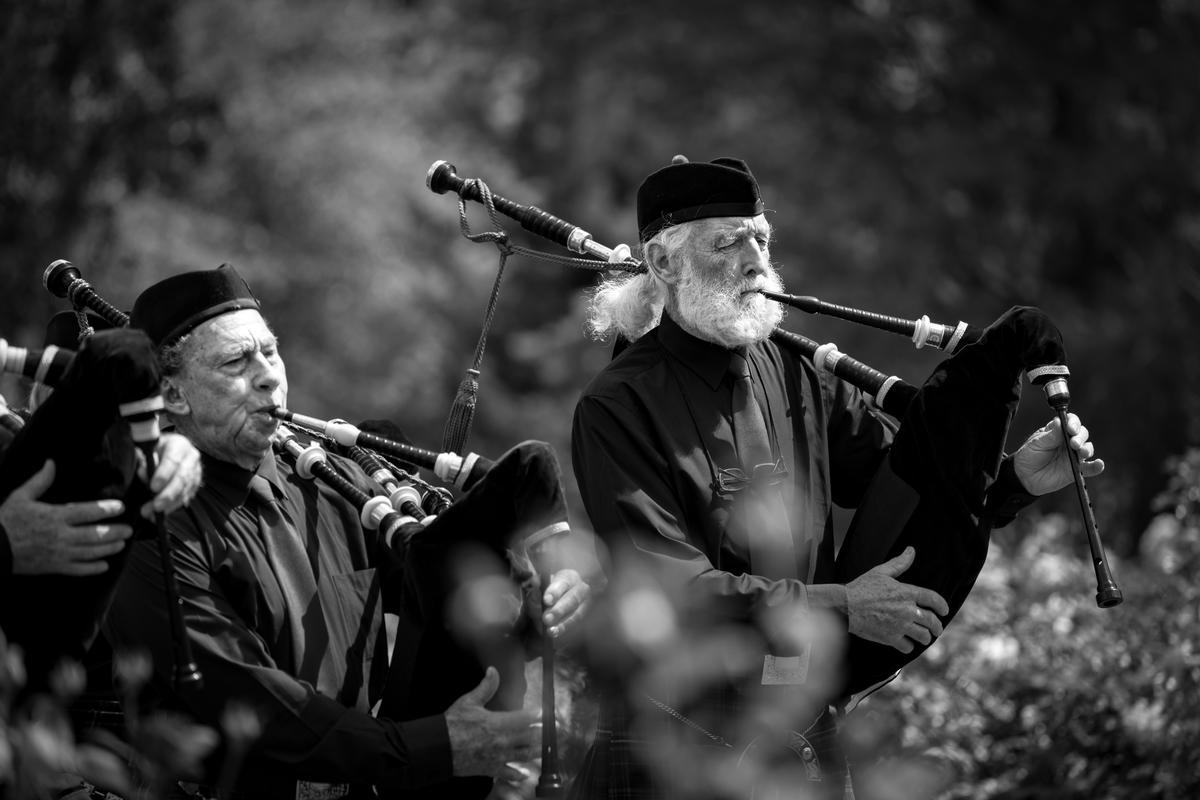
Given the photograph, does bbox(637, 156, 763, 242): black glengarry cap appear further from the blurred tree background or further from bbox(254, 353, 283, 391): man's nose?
the blurred tree background

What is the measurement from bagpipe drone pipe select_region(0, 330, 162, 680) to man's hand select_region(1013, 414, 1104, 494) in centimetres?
190

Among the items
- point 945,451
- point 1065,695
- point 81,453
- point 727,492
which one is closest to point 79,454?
point 81,453

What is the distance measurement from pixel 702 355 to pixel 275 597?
114 cm

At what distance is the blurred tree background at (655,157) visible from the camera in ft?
35.2

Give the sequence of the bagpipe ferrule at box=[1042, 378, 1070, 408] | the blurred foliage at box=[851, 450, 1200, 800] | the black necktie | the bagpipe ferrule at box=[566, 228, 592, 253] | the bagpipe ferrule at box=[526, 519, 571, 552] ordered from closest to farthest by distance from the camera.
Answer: the bagpipe ferrule at box=[526, 519, 571, 552]
the bagpipe ferrule at box=[1042, 378, 1070, 408]
the black necktie
the bagpipe ferrule at box=[566, 228, 592, 253]
the blurred foliage at box=[851, 450, 1200, 800]

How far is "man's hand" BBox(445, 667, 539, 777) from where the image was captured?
3.28 metres

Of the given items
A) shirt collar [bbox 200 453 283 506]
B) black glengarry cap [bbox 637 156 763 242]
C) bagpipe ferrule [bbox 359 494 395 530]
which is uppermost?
black glengarry cap [bbox 637 156 763 242]

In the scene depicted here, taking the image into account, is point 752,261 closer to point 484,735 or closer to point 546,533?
point 546,533

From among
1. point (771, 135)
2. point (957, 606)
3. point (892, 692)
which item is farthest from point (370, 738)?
point (771, 135)

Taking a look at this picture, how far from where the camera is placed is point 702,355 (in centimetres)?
377

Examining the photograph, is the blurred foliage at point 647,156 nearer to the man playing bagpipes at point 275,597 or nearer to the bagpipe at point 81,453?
the man playing bagpipes at point 275,597

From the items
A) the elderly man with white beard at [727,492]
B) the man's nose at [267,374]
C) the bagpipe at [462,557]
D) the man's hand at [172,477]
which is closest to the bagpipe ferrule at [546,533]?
the bagpipe at [462,557]

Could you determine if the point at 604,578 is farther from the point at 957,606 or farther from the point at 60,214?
the point at 60,214

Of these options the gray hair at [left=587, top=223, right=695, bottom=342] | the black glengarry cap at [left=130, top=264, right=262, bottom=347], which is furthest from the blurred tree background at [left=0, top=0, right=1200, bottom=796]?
the black glengarry cap at [left=130, top=264, right=262, bottom=347]
